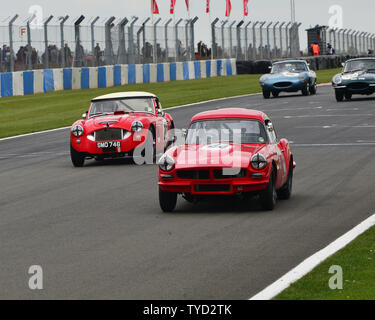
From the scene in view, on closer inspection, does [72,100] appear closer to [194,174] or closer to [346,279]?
[194,174]

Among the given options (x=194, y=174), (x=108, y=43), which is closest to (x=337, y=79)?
(x=108, y=43)

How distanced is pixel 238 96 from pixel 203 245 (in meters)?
30.4

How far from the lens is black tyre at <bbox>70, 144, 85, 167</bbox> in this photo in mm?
17672

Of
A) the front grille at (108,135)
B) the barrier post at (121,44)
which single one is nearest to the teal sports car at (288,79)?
the barrier post at (121,44)

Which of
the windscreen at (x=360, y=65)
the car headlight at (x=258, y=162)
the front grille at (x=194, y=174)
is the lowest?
the front grille at (x=194, y=174)

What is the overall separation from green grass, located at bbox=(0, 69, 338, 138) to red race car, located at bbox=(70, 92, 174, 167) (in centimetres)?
821

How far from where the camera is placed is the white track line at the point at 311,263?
725 cm

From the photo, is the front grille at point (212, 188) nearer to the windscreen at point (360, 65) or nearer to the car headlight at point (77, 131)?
the car headlight at point (77, 131)

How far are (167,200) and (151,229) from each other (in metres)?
1.25

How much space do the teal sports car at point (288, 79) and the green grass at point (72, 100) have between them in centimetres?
246
